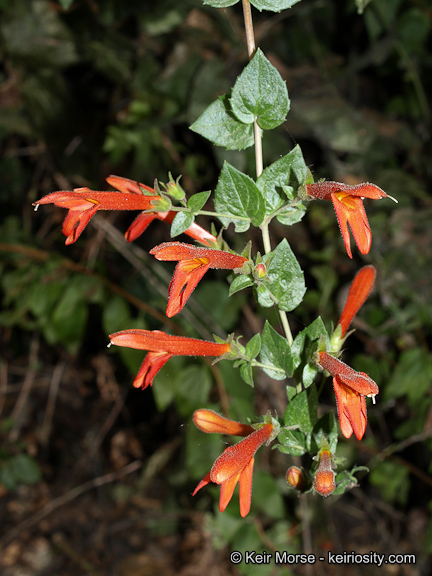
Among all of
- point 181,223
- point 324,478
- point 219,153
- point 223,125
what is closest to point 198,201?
point 181,223

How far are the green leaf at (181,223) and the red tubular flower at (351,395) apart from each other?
0.81ft

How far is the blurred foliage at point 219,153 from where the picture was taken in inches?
66.1

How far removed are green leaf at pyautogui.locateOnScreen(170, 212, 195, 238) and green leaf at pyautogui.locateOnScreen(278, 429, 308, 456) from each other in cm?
29

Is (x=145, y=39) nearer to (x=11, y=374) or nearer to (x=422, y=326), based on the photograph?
(x=422, y=326)

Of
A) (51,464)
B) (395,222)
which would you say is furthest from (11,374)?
(395,222)

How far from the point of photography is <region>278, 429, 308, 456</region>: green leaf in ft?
2.16

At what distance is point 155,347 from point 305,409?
20 cm

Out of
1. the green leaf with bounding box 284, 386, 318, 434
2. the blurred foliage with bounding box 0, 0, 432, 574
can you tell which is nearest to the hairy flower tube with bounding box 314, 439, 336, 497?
the green leaf with bounding box 284, 386, 318, 434

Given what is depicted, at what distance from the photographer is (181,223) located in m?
0.64

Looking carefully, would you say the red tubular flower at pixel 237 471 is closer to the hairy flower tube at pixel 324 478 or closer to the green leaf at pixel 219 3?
the hairy flower tube at pixel 324 478

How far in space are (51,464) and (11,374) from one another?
0.74 meters

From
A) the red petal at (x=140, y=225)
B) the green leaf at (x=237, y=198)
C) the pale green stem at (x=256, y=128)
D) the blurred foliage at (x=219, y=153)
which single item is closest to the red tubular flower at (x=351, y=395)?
the pale green stem at (x=256, y=128)

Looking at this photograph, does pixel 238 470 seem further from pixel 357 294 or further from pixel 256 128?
pixel 256 128

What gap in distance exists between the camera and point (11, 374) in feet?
11.1
